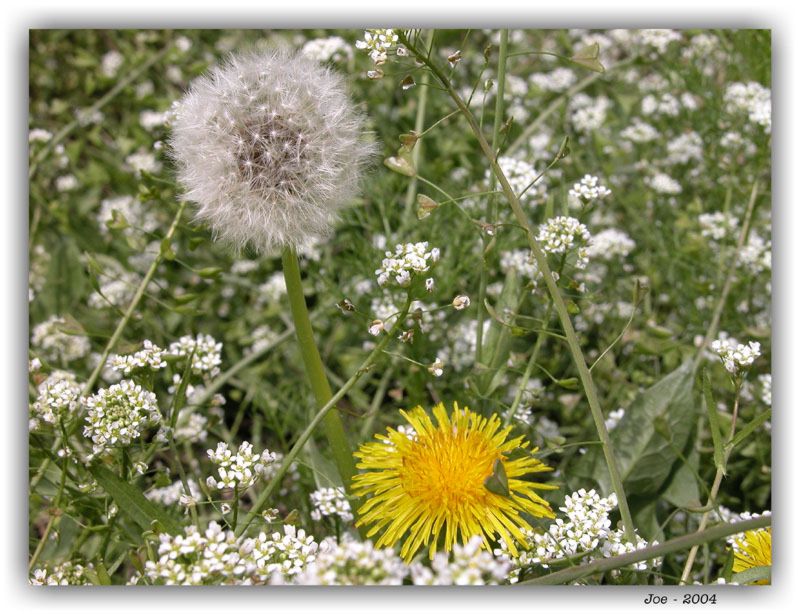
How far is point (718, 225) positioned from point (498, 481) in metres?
0.96

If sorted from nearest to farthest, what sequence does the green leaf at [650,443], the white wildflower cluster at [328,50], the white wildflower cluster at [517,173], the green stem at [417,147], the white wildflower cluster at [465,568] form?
the white wildflower cluster at [465,568] → the green leaf at [650,443] → the white wildflower cluster at [517,173] → the white wildflower cluster at [328,50] → the green stem at [417,147]

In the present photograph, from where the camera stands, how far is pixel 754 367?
164 centimetres

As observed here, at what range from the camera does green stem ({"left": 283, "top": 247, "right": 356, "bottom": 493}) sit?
119 centimetres

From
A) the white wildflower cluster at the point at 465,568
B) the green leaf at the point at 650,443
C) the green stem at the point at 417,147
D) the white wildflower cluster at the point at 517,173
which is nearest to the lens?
the white wildflower cluster at the point at 465,568

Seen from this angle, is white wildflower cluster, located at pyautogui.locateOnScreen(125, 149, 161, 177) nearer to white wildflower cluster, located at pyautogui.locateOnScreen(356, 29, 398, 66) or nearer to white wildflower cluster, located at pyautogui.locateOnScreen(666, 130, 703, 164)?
white wildflower cluster, located at pyautogui.locateOnScreen(356, 29, 398, 66)

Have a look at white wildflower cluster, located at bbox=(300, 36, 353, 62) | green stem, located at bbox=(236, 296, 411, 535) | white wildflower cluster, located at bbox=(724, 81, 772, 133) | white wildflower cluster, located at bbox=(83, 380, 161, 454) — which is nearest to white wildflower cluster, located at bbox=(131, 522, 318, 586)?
green stem, located at bbox=(236, 296, 411, 535)

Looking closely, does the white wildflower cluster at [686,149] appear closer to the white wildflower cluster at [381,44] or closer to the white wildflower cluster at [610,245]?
the white wildflower cluster at [610,245]

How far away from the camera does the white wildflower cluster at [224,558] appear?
3.39ft

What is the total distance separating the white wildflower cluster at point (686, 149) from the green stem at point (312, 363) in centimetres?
115

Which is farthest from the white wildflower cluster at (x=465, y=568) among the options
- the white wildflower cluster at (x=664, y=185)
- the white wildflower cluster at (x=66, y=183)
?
the white wildflower cluster at (x=66, y=183)

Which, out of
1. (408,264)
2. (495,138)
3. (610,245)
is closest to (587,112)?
(610,245)

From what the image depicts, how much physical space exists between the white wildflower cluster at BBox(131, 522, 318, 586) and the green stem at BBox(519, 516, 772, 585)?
335 mm

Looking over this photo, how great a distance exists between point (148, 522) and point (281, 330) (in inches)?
31.6

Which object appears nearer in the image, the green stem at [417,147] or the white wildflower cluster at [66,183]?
the green stem at [417,147]
